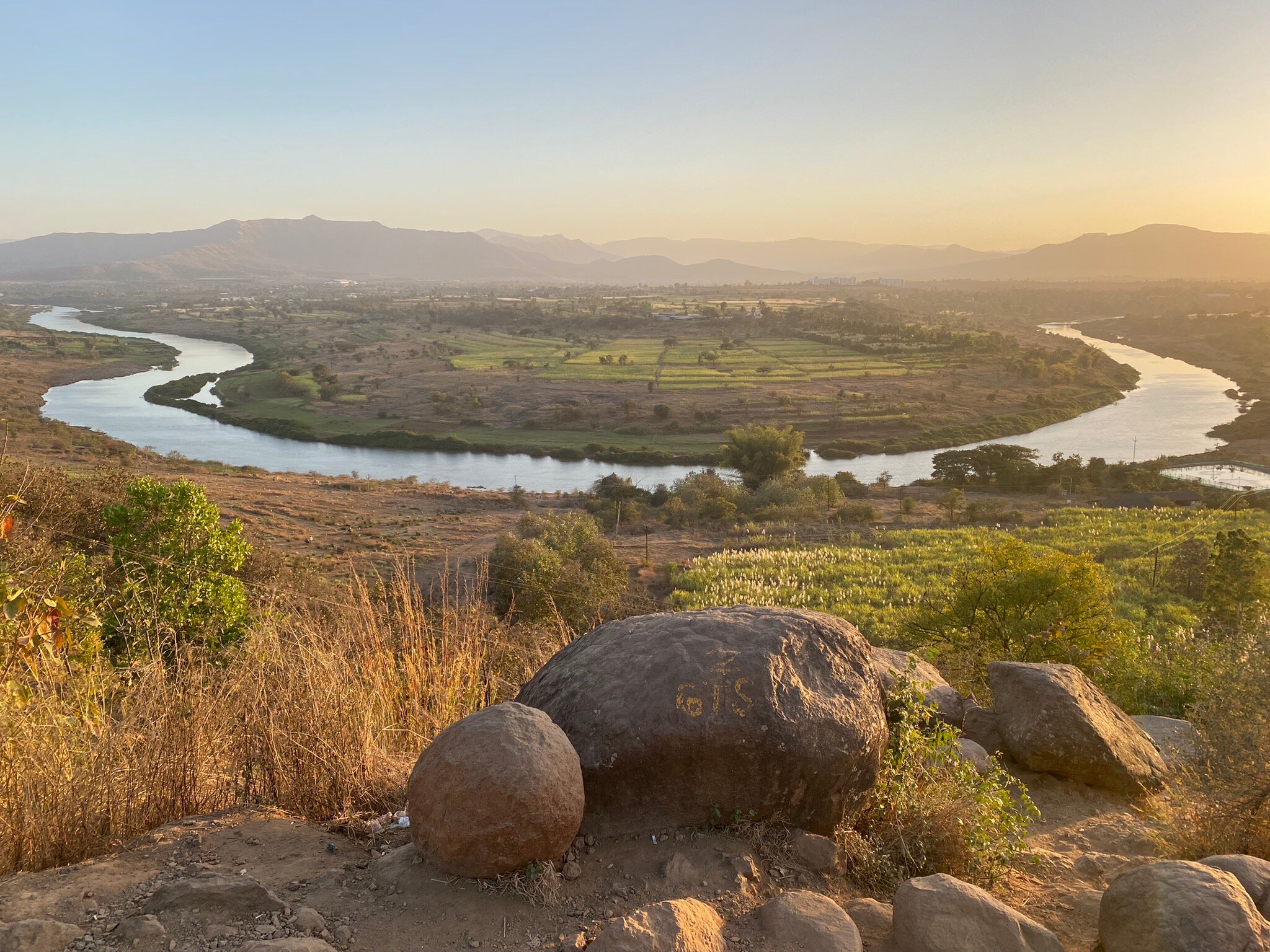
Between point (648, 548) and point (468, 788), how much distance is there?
3173 centimetres

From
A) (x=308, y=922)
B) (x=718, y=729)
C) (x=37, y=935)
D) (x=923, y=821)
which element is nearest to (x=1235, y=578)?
(x=923, y=821)

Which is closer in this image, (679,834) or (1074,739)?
(679,834)

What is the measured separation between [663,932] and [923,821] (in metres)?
2.22

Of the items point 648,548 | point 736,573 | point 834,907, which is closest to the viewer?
point 834,907

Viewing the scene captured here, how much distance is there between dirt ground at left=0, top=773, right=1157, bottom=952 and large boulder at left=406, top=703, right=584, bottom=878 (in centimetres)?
16

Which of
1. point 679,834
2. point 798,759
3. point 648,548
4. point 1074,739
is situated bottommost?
point 648,548

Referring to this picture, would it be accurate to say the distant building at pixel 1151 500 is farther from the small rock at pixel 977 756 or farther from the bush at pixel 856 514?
the small rock at pixel 977 756

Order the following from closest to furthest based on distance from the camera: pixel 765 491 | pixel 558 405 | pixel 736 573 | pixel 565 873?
pixel 565 873 < pixel 736 573 < pixel 765 491 < pixel 558 405

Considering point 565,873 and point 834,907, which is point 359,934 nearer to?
point 565,873

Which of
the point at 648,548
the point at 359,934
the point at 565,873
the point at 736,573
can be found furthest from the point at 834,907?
the point at 648,548

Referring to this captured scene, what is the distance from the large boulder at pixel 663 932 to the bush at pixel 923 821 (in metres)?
1.49

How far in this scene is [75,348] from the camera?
95.9m

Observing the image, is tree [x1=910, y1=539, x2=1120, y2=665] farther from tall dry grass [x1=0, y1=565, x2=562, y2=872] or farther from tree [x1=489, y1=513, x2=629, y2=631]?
tree [x1=489, y1=513, x2=629, y2=631]

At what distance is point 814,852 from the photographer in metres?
4.61
